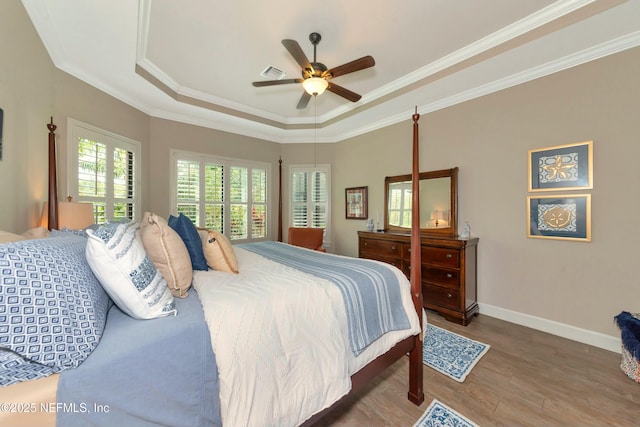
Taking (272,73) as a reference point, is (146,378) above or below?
below

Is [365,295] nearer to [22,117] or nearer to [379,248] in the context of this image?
[379,248]

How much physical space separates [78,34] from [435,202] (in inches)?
163

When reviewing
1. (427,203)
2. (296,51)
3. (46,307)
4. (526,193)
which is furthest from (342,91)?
(46,307)

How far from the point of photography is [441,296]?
2.93 metres

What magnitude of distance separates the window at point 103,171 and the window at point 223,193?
59 cm

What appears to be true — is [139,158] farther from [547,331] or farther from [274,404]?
[547,331]

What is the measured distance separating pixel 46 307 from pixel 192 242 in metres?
0.92

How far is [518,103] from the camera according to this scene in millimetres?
2805

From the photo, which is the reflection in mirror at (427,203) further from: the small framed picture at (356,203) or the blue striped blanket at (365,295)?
the blue striped blanket at (365,295)

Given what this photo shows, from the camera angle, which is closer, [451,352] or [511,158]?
[451,352]

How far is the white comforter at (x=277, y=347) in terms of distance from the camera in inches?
39.8

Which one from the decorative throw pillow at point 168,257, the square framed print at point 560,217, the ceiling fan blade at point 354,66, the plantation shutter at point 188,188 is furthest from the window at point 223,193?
the square framed print at point 560,217

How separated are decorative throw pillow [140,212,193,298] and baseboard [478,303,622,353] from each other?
3.32m

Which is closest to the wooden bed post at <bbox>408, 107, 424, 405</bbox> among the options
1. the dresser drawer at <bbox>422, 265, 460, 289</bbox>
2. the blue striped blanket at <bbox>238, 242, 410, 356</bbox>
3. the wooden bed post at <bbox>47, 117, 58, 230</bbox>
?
the blue striped blanket at <bbox>238, 242, 410, 356</bbox>
